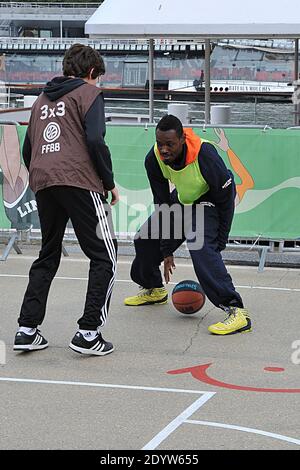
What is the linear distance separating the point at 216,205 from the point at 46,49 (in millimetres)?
49349

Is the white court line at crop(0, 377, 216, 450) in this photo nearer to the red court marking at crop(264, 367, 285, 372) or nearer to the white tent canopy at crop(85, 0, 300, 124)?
the red court marking at crop(264, 367, 285, 372)

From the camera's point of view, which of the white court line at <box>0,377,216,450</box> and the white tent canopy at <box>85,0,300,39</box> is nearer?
the white court line at <box>0,377,216,450</box>

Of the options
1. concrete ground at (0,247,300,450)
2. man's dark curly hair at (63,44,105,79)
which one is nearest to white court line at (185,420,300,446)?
concrete ground at (0,247,300,450)

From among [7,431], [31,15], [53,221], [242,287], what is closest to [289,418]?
[7,431]

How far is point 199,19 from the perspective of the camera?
15047 mm

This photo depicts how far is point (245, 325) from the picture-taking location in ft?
26.0

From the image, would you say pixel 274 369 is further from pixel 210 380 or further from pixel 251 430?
pixel 251 430

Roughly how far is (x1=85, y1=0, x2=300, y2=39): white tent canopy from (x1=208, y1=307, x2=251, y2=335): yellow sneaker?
764 cm

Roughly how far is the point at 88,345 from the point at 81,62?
194cm

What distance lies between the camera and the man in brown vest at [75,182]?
695 cm

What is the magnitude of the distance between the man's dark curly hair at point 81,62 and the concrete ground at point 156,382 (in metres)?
1.97

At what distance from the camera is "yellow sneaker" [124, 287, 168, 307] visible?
8797mm

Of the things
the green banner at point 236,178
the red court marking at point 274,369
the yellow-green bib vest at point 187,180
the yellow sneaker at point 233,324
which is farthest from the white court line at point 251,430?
the green banner at point 236,178
